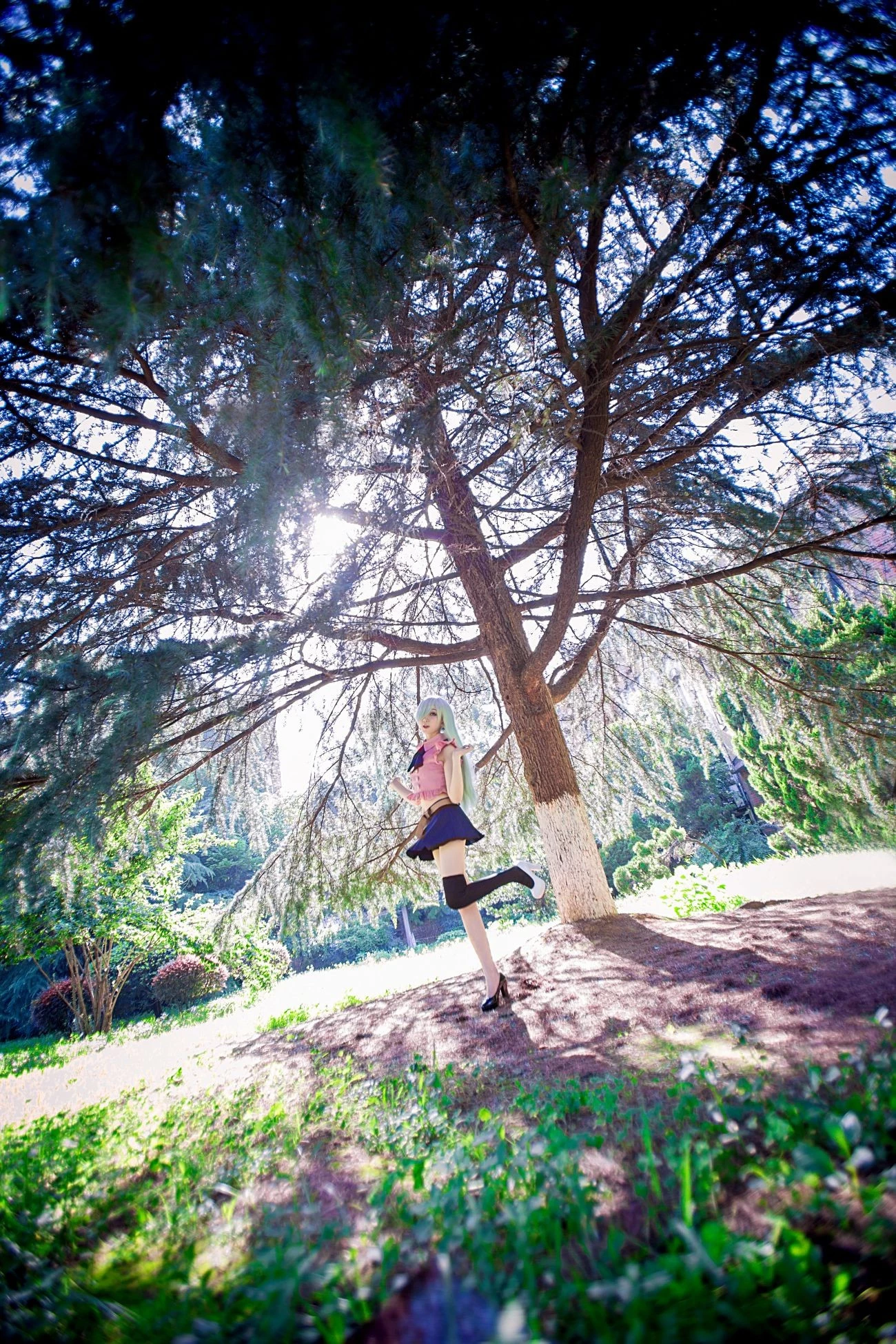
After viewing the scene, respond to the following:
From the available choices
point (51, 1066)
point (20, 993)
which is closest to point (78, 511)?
point (51, 1066)

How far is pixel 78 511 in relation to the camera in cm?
410

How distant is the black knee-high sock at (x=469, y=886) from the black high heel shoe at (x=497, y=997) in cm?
54

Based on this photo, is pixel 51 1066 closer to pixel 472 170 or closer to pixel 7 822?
pixel 7 822

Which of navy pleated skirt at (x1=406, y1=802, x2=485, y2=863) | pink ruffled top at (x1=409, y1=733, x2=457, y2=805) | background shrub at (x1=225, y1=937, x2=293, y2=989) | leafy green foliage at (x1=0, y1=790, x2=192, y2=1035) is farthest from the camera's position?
background shrub at (x1=225, y1=937, x2=293, y2=989)

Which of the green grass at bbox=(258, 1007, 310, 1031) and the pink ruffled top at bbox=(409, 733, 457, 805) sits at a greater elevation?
the pink ruffled top at bbox=(409, 733, 457, 805)

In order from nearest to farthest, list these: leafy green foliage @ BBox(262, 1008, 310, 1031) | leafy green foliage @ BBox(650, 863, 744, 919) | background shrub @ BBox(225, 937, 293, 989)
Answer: leafy green foliage @ BBox(262, 1008, 310, 1031) < leafy green foliage @ BBox(650, 863, 744, 919) < background shrub @ BBox(225, 937, 293, 989)

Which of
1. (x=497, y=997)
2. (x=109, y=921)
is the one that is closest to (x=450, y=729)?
(x=497, y=997)

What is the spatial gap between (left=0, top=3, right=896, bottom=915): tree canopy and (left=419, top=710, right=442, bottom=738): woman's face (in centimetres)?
97

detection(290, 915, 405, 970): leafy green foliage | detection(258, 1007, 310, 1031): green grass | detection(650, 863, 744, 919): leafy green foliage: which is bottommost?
detection(290, 915, 405, 970): leafy green foliage

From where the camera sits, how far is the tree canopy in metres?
1.94

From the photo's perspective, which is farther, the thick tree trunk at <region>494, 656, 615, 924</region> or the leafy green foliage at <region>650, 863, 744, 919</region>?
the leafy green foliage at <region>650, 863, 744, 919</region>

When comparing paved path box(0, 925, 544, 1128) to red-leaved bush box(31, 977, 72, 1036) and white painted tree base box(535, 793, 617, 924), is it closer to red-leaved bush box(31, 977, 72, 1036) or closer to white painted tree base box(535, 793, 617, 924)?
white painted tree base box(535, 793, 617, 924)

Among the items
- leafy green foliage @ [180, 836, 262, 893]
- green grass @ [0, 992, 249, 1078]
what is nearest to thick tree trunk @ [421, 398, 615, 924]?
green grass @ [0, 992, 249, 1078]

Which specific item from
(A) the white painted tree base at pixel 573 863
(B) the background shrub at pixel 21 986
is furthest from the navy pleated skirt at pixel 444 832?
(B) the background shrub at pixel 21 986
